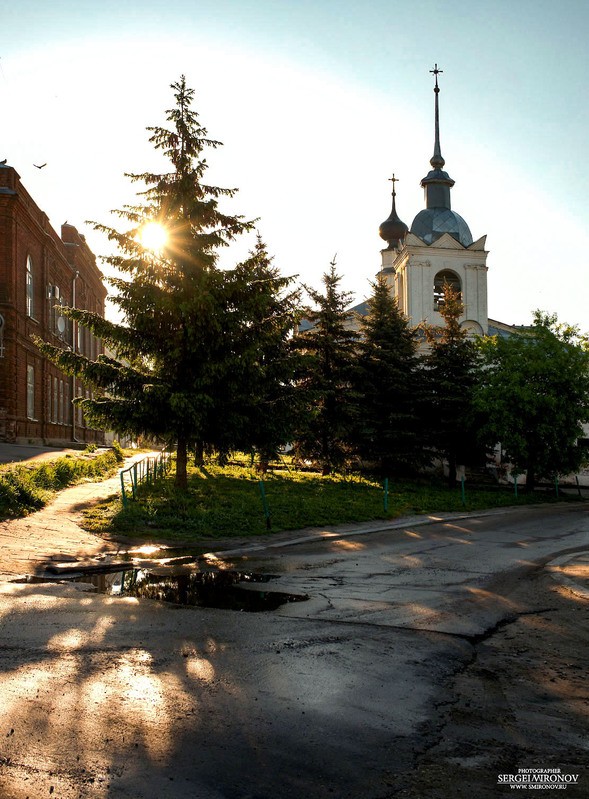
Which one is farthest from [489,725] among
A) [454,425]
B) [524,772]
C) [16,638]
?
[454,425]

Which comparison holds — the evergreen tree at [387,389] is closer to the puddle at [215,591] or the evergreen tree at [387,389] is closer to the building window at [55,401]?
the building window at [55,401]

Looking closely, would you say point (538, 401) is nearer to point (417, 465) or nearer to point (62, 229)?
point (417, 465)

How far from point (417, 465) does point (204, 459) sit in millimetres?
9344

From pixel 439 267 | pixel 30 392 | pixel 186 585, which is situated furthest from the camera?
pixel 439 267

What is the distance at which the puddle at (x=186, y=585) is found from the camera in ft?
28.4

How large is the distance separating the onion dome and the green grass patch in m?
44.5

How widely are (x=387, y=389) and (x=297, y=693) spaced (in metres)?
26.1

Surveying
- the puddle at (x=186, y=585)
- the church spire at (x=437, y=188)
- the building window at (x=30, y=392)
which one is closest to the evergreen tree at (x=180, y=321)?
the puddle at (x=186, y=585)

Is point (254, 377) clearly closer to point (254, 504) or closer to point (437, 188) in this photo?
point (254, 504)

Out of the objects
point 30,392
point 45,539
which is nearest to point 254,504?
point 45,539

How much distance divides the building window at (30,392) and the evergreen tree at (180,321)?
1769 cm

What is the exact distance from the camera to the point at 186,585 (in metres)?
9.68

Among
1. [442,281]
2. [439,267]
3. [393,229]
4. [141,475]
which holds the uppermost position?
[393,229]

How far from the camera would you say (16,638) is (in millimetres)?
6477
